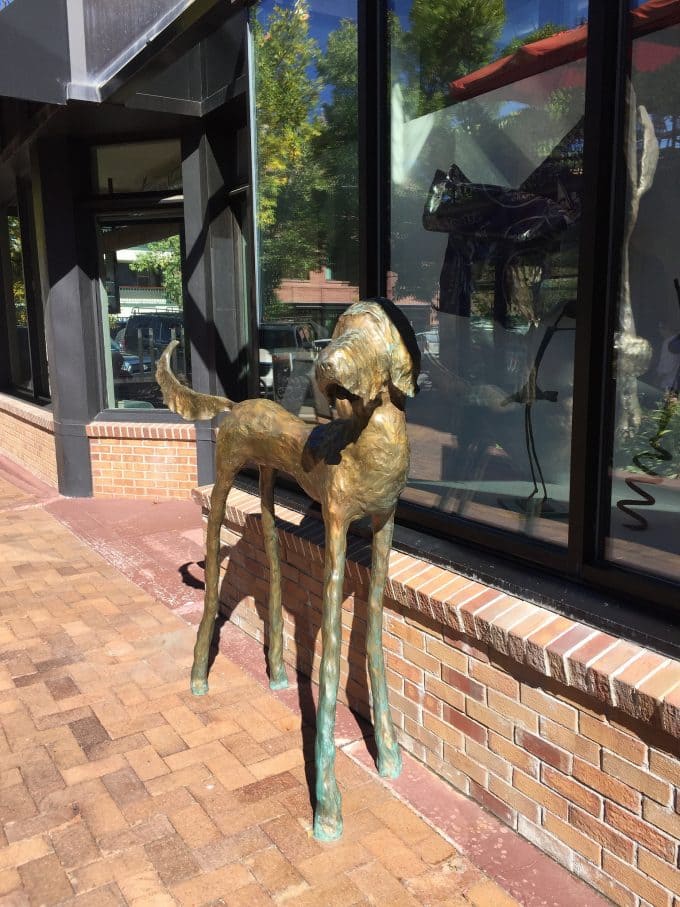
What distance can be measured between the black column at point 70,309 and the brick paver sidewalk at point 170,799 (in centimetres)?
343

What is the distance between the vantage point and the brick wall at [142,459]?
712 cm

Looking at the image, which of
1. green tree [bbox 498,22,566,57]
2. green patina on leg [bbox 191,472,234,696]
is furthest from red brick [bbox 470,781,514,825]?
green tree [bbox 498,22,566,57]

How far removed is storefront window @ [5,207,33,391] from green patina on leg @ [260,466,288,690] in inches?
290

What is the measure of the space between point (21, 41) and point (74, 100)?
47cm

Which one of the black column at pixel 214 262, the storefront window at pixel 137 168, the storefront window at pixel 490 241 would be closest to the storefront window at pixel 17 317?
the storefront window at pixel 137 168

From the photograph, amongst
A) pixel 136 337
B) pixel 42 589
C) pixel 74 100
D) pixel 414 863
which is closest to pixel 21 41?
pixel 74 100

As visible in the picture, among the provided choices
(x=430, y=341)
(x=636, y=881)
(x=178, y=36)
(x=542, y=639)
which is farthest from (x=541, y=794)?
(x=178, y=36)

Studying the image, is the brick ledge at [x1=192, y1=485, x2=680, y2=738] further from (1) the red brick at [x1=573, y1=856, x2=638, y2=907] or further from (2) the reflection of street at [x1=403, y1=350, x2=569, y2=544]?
(1) the red brick at [x1=573, y1=856, x2=638, y2=907]

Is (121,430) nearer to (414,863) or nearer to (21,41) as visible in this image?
(21,41)

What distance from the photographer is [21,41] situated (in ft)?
16.1

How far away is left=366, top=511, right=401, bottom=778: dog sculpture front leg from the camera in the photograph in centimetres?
269

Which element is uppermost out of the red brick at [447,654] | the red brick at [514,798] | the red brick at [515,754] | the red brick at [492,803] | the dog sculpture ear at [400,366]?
the dog sculpture ear at [400,366]

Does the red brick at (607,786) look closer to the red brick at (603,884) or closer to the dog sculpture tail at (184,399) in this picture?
the red brick at (603,884)

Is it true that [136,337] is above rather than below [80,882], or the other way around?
above
